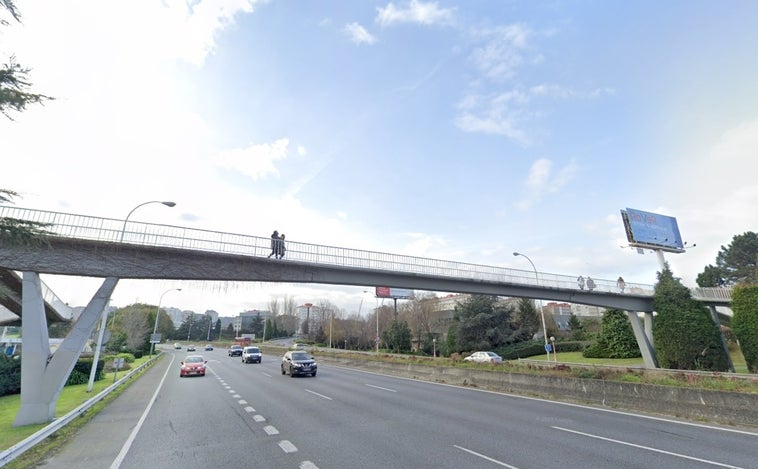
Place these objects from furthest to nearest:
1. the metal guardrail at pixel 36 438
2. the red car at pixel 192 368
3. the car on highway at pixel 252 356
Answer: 1. the car on highway at pixel 252 356
2. the red car at pixel 192 368
3. the metal guardrail at pixel 36 438

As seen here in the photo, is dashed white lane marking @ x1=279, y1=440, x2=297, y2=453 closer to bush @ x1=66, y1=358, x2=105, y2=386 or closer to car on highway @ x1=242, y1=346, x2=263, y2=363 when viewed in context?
bush @ x1=66, y1=358, x2=105, y2=386

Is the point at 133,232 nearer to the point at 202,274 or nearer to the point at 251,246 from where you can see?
the point at 202,274

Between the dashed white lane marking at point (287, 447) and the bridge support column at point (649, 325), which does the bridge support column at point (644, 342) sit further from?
the dashed white lane marking at point (287, 447)

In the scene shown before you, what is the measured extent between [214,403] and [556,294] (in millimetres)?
27600

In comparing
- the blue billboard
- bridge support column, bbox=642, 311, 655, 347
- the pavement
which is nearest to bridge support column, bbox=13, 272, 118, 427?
the pavement

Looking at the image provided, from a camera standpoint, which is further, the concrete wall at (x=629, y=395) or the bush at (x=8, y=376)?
the bush at (x=8, y=376)

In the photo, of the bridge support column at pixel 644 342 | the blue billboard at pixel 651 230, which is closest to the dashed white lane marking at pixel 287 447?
the bridge support column at pixel 644 342

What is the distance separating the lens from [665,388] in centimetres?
1102

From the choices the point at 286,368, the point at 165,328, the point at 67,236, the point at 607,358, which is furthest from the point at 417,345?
the point at 165,328

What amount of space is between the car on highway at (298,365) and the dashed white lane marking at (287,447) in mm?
16197

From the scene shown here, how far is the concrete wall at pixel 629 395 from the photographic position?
945 centimetres

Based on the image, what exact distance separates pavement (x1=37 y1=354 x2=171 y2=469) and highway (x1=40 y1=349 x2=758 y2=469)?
0.22 feet

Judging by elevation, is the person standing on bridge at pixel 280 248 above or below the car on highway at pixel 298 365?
above

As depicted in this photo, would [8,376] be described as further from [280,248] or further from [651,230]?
[651,230]
